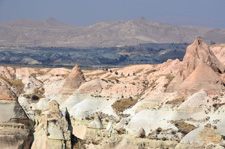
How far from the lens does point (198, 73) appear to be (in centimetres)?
8344

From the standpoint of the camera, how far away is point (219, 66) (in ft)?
305

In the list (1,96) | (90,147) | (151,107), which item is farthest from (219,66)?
(1,96)

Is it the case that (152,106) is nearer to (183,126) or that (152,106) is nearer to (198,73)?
(198,73)

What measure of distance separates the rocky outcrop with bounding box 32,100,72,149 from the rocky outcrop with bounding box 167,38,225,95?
173 feet

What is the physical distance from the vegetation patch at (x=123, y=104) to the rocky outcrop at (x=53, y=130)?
60991 mm

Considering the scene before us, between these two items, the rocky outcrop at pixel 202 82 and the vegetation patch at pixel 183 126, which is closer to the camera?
the vegetation patch at pixel 183 126

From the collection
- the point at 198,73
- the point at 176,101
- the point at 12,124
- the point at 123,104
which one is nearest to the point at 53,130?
the point at 12,124

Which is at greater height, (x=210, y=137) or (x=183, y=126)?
(x=210, y=137)

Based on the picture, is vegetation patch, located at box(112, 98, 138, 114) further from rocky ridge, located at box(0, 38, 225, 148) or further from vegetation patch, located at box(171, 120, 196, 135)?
vegetation patch, located at box(171, 120, 196, 135)

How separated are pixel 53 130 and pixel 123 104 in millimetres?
66343

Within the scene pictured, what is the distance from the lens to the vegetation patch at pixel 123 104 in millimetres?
92875

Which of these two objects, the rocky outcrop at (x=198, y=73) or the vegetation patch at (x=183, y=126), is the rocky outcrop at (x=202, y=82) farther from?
the vegetation patch at (x=183, y=126)

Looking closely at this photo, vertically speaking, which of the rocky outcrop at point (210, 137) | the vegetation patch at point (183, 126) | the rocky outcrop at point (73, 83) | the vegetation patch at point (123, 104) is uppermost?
the rocky outcrop at point (73, 83)

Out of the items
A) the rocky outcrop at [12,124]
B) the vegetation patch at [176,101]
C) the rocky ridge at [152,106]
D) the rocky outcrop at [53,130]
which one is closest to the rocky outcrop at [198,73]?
the rocky ridge at [152,106]
